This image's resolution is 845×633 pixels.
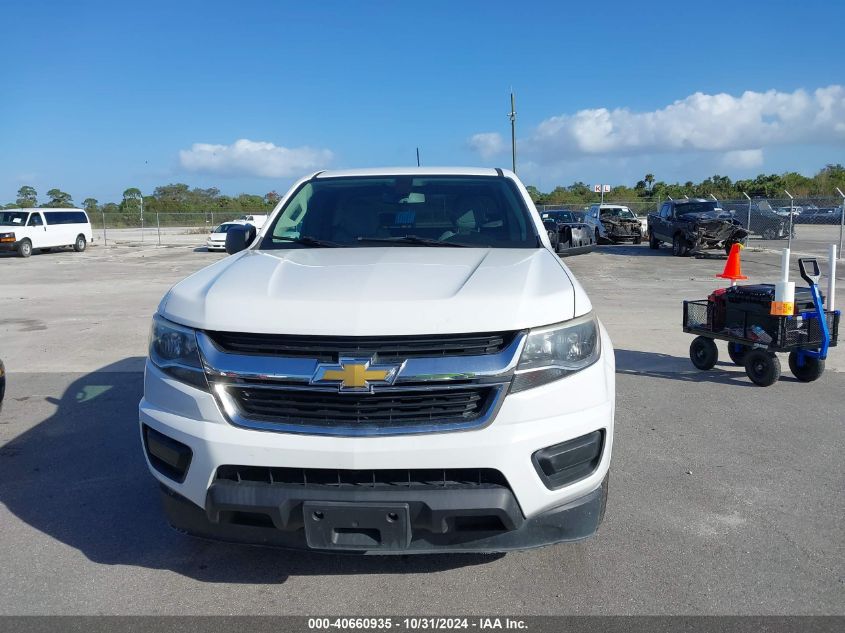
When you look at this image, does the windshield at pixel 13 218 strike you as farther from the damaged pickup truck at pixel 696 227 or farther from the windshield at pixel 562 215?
the damaged pickup truck at pixel 696 227

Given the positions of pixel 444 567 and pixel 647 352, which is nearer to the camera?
pixel 444 567

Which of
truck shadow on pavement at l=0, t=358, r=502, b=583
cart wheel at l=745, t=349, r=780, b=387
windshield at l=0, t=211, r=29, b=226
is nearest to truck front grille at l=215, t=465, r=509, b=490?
truck shadow on pavement at l=0, t=358, r=502, b=583

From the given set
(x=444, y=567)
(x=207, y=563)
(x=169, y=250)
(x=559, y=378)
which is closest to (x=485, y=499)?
(x=559, y=378)

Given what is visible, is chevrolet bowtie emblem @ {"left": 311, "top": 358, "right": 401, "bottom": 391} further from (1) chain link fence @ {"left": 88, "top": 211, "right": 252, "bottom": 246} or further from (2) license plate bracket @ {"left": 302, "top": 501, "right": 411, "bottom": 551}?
(1) chain link fence @ {"left": 88, "top": 211, "right": 252, "bottom": 246}

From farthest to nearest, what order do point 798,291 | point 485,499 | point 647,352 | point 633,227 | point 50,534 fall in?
point 633,227 < point 647,352 < point 798,291 < point 50,534 < point 485,499

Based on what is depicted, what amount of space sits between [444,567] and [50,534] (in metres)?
2.06

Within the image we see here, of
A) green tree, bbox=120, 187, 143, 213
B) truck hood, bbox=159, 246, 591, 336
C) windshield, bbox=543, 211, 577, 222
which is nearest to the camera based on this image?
truck hood, bbox=159, 246, 591, 336

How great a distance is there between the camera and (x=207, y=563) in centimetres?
350

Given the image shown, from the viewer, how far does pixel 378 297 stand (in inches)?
116

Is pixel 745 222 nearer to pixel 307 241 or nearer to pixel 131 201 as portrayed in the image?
pixel 307 241

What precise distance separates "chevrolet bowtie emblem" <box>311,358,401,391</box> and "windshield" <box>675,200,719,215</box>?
75.0 feet

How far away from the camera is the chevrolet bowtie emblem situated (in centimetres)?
276

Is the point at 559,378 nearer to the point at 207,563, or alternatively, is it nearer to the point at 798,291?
the point at 207,563

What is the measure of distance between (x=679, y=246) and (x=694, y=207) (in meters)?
1.61
